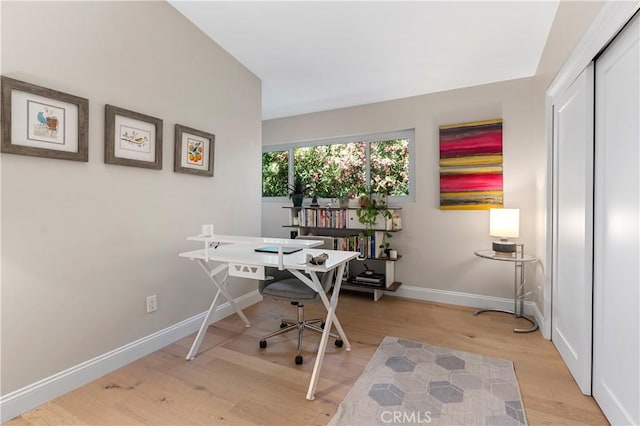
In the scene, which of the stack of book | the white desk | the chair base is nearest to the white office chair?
the chair base

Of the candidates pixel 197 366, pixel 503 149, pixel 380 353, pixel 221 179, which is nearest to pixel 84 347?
pixel 197 366

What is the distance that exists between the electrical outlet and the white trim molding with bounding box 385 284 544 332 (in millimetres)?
2536

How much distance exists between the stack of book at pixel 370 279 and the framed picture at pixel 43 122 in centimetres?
282

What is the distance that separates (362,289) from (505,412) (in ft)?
6.79

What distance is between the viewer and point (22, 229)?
5.26 feet

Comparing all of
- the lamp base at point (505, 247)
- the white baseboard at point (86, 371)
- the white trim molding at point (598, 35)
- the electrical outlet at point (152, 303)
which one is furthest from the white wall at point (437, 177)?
the electrical outlet at point (152, 303)

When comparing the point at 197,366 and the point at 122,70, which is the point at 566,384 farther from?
the point at 122,70

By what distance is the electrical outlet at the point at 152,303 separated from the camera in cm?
226

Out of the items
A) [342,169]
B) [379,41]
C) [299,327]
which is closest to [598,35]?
[379,41]

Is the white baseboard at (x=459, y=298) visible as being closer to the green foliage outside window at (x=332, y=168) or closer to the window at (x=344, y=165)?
the window at (x=344, y=165)

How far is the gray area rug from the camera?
157 centimetres

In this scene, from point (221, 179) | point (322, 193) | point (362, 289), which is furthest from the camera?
point (322, 193)

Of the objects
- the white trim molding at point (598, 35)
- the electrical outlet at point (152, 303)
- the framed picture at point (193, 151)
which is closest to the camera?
the white trim molding at point (598, 35)

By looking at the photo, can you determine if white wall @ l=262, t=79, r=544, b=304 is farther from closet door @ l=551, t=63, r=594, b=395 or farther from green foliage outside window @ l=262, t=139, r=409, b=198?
closet door @ l=551, t=63, r=594, b=395
